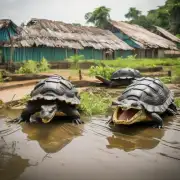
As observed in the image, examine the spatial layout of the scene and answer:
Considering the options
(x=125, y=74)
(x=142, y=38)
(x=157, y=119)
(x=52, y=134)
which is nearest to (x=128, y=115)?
(x=157, y=119)

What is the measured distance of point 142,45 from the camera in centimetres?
2841

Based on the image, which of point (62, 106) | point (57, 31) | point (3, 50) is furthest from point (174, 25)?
point (62, 106)

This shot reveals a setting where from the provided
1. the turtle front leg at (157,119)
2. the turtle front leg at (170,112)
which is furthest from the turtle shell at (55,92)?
the turtle front leg at (170,112)

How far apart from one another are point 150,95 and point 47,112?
2135 mm

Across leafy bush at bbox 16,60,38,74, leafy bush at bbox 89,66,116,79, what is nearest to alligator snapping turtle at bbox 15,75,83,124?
leafy bush at bbox 89,66,116,79

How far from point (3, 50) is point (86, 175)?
61.3 ft

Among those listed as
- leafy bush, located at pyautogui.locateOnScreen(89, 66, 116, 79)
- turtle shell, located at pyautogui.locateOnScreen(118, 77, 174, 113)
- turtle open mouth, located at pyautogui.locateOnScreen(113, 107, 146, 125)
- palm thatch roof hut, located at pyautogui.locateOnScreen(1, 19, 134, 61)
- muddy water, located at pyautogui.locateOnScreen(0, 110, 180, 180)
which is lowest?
muddy water, located at pyautogui.locateOnScreen(0, 110, 180, 180)

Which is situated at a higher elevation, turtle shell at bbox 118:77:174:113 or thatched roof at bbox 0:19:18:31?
thatched roof at bbox 0:19:18:31

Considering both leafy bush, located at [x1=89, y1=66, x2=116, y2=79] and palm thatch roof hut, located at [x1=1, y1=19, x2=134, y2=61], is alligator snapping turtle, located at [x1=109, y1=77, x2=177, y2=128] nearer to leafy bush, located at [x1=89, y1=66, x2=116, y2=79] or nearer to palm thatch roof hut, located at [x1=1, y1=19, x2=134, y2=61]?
leafy bush, located at [x1=89, y1=66, x2=116, y2=79]

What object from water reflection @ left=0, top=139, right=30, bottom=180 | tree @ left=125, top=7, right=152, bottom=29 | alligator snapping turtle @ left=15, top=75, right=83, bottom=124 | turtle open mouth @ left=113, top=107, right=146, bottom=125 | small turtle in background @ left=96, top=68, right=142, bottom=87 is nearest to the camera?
water reflection @ left=0, top=139, right=30, bottom=180

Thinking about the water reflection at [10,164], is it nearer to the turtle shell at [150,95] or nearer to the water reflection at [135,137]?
the water reflection at [135,137]

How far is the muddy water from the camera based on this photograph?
3.12 meters

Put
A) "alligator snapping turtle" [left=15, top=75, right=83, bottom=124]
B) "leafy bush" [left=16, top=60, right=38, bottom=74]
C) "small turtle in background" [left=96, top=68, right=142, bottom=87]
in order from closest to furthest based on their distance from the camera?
"alligator snapping turtle" [left=15, top=75, right=83, bottom=124], "small turtle in background" [left=96, top=68, right=142, bottom=87], "leafy bush" [left=16, top=60, right=38, bottom=74]

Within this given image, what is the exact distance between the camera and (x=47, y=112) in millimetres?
5078
